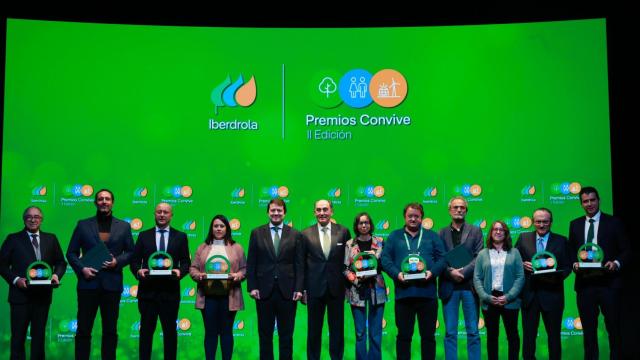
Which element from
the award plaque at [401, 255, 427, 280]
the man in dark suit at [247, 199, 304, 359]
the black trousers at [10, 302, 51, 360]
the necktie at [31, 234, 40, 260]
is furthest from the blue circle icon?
the black trousers at [10, 302, 51, 360]

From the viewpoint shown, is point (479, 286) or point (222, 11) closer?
point (479, 286)

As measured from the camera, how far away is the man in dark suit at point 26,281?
605 cm

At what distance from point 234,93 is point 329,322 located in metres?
2.81

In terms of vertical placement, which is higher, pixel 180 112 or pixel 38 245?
pixel 180 112

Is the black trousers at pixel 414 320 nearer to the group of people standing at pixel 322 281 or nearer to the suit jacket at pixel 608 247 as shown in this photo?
the group of people standing at pixel 322 281

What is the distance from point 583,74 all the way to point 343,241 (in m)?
3.24

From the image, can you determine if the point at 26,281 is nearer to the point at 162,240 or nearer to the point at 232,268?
the point at 162,240

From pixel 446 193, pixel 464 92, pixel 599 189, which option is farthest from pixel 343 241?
pixel 599 189

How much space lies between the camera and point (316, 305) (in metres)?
6.00

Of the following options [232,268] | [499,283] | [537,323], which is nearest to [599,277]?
[537,323]

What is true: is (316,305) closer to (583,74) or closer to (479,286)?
(479,286)

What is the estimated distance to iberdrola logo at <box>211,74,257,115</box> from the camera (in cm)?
770

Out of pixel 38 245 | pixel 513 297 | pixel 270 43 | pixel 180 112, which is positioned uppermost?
pixel 270 43

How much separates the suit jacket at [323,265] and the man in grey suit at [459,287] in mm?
887
